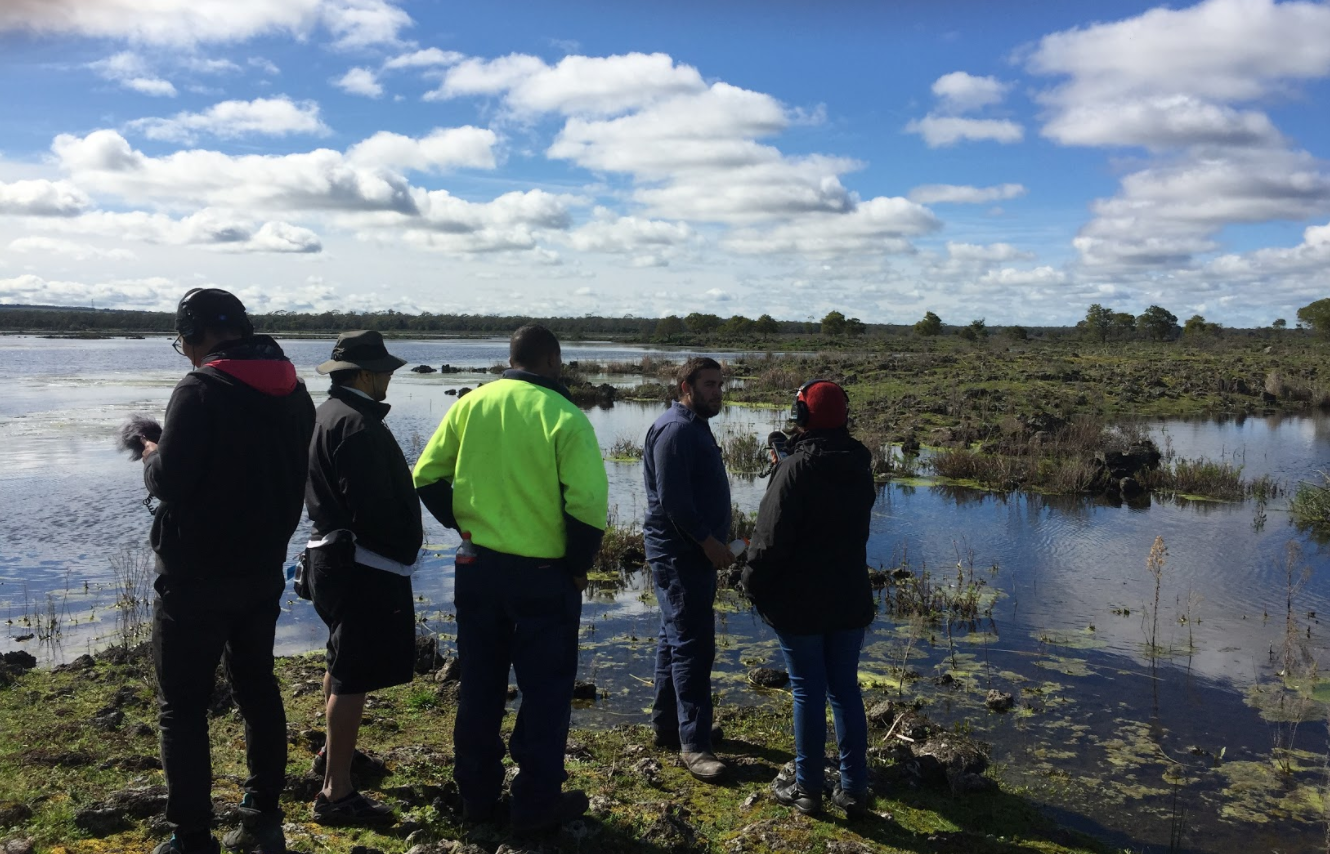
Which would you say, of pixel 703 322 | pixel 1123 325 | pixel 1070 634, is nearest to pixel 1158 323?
pixel 1123 325

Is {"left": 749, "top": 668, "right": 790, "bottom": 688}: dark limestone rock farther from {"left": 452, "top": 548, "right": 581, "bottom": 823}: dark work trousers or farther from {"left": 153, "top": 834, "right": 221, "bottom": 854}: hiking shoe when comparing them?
{"left": 153, "top": 834, "right": 221, "bottom": 854}: hiking shoe

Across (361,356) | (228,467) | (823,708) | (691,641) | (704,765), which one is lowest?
(704,765)

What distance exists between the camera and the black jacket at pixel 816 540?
15.2 ft

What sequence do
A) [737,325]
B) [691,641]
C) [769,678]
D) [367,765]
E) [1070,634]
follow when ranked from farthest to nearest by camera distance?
[737,325] → [1070,634] → [769,678] → [691,641] → [367,765]

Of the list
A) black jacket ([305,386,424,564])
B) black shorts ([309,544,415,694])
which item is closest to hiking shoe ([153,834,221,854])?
black shorts ([309,544,415,694])

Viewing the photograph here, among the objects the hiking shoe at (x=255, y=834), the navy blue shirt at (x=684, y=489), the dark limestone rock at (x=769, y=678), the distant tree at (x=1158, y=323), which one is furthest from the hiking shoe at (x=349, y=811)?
the distant tree at (x=1158, y=323)

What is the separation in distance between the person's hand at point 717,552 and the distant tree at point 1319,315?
74.6 metres

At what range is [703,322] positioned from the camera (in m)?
114

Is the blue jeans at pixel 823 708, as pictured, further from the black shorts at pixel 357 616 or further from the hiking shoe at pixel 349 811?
the hiking shoe at pixel 349 811

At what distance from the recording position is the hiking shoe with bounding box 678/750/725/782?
5.15m

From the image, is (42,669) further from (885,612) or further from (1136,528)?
(1136,528)

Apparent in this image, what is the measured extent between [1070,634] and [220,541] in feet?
24.2

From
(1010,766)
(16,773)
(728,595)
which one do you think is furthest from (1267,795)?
(16,773)

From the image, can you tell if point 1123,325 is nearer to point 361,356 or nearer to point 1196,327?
point 1196,327
